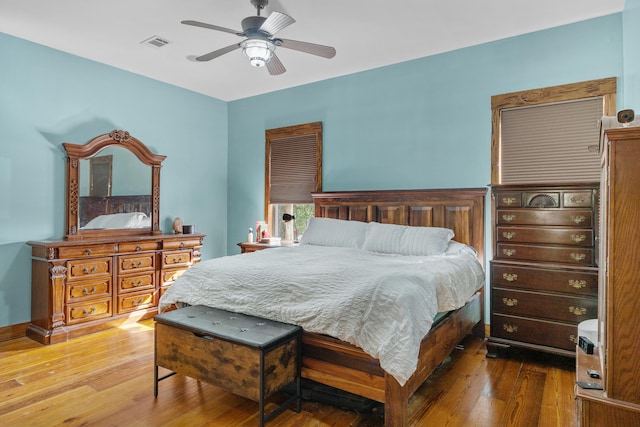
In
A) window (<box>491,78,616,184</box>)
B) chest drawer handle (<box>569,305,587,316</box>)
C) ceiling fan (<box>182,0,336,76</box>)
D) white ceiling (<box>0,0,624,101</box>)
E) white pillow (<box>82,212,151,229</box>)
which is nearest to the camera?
ceiling fan (<box>182,0,336,76</box>)

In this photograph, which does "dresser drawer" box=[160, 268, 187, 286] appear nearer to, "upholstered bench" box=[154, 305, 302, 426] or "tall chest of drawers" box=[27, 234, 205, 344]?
"tall chest of drawers" box=[27, 234, 205, 344]

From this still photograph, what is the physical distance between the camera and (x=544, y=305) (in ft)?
9.37

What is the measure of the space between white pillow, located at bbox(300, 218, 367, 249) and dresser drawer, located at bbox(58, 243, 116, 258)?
78.4 inches

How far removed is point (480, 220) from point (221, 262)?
7.93 ft

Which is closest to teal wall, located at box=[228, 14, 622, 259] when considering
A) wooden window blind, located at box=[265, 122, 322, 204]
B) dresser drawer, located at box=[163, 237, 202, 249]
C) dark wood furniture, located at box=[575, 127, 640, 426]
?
wooden window blind, located at box=[265, 122, 322, 204]

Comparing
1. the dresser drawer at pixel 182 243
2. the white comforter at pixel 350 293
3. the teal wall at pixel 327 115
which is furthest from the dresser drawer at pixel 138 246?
the white comforter at pixel 350 293

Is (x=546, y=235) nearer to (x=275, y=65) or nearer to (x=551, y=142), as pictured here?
(x=551, y=142)

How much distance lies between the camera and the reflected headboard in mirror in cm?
390

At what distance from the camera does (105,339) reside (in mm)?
3518

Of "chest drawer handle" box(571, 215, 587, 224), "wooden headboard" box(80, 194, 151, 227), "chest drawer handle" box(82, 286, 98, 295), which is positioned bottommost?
"chest drawer handle" box(82, 286, 98, 295)

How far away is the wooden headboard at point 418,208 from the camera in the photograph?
11.8 ft

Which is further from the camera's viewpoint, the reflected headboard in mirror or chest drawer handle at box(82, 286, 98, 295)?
the reflected headboard in mirror

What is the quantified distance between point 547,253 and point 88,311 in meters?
4.18

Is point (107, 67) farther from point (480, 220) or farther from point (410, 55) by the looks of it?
point (480, 220)
